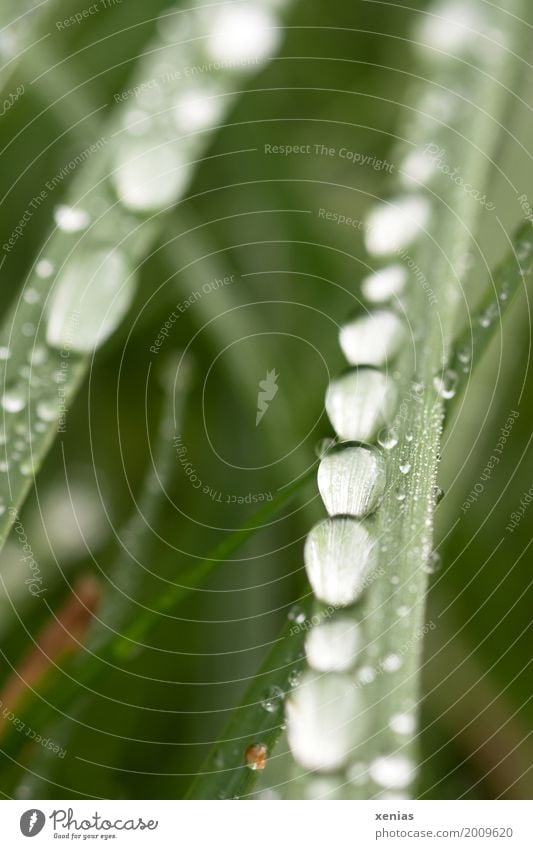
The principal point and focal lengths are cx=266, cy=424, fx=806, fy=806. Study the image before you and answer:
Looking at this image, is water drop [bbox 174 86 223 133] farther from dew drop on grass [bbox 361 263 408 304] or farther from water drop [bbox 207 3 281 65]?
dew drop on grass [bbox 361 263 408 304]

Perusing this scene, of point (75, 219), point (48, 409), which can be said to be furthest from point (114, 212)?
point (48, 409)

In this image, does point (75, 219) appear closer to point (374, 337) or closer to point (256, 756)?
point (374, 337)

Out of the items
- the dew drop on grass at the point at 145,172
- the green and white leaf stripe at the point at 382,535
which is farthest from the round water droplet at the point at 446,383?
the dew drop on grass at the point at 145,172

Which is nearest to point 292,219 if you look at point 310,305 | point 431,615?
point 310,305

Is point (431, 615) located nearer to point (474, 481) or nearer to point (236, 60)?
point (474, 481)

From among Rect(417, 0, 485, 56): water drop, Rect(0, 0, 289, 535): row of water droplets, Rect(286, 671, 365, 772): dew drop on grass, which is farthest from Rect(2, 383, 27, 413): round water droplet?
Rect(417, 0, 485, 56): water drop
